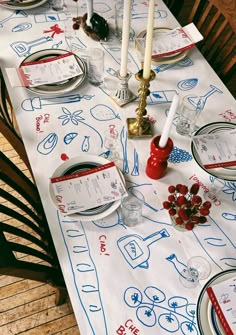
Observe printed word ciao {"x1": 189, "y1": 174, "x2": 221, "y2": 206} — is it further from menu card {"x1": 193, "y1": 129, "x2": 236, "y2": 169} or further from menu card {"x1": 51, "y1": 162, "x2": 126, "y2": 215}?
menu card {"x1": 51, "y1": 162, "x2": 126, "y2": 215}

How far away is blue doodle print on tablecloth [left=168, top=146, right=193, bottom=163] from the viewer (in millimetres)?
1163

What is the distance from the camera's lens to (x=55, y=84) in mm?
1285

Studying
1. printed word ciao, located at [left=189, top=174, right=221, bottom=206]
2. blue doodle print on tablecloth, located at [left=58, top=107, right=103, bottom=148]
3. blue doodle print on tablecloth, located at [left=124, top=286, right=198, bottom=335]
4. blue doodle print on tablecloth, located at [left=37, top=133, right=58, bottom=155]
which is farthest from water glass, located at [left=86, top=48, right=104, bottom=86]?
blue doodle print on tablecloth, located at [left=124, top=286, right=198, bottom=335]

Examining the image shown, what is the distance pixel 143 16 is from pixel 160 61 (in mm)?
287

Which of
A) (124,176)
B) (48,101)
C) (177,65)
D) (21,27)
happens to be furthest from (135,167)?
(21,27)

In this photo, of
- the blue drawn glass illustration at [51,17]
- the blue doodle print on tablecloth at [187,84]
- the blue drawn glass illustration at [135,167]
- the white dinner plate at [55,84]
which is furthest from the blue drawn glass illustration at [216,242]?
the blue drawn glass illustration at [51,17]

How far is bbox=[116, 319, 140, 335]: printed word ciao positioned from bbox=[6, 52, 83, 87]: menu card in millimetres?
771

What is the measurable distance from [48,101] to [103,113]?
0.60 feet

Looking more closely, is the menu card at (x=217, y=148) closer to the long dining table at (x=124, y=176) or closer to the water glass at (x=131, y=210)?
the long dining table at (x=124, y=176)

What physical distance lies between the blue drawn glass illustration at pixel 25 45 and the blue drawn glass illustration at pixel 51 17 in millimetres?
107

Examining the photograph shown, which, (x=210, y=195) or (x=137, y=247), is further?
(x=210, y=195)

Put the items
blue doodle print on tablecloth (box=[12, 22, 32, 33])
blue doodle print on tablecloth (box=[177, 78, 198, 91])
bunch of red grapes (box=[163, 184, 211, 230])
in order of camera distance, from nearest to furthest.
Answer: bunch of red grapes (box=[163, 184, 211, 230]) < blue doodle print on tablecloth (box=[177, 78, 198, 91]) < blue doodle print on tablecloth (box=[12, 22, 32, 33])

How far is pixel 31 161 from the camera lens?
1135mm

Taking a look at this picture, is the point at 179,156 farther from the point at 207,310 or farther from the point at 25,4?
the point at 25,4
